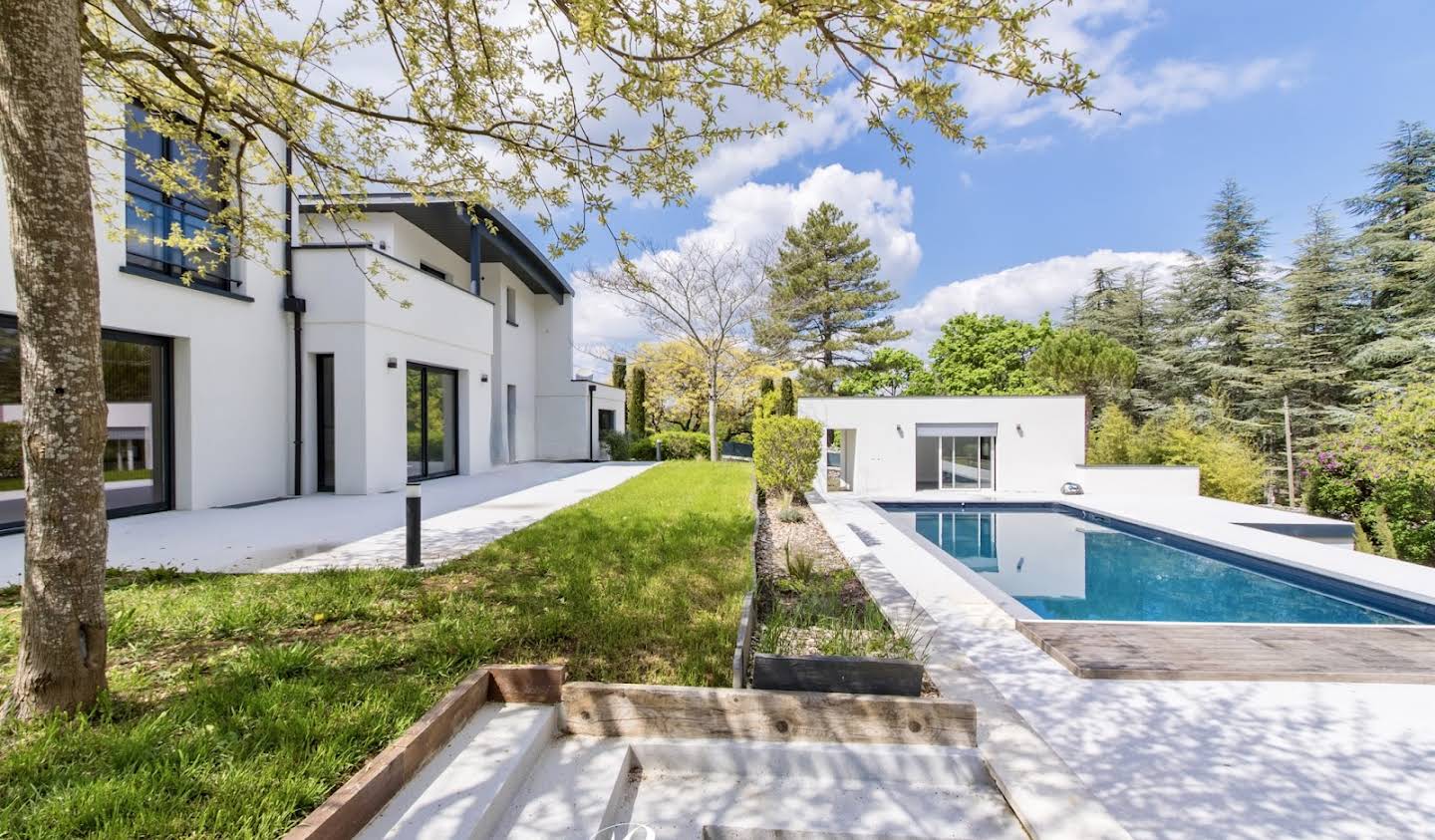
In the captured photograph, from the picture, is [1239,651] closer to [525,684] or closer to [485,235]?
[525,684]

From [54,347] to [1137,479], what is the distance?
770 inches

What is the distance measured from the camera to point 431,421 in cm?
1235

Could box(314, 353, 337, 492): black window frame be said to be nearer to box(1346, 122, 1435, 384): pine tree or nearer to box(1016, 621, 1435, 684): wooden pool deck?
box(1016, 621, 1435, 684): wooden pool deck

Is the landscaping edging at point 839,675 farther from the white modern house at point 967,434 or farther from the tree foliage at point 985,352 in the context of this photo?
the tree foliage at point 985,352

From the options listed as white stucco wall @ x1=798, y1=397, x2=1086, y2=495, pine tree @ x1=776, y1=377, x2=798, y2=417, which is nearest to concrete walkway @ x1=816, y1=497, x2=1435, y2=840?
white stucco wall @ x1=798, y1=397, x2=1086, y2=495

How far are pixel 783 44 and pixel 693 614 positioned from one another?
3940 mm

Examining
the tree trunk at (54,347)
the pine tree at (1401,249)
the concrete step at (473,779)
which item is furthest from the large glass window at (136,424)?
the pine tree at (1401,249)

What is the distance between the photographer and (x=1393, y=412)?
36.1ft

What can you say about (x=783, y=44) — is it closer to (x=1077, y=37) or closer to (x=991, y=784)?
(x=1077, y=37)

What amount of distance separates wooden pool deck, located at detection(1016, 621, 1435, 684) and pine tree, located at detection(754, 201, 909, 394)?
2503 cm

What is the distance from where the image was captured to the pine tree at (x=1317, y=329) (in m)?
18.2

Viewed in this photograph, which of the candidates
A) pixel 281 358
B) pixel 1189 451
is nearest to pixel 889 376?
pixel 1189 451

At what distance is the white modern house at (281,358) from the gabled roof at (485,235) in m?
0.08

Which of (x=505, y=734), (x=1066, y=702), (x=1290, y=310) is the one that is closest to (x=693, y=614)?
(x=505, y=734)
